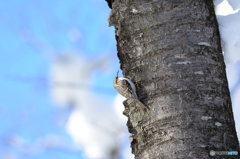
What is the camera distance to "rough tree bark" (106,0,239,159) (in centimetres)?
165

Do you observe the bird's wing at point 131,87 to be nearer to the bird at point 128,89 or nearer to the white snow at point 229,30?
the bird at point 128,89

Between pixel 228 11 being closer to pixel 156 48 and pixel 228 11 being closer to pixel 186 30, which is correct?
pixel 186 30

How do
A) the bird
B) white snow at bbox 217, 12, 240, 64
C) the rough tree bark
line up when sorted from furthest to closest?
1. white snow at bbox 217, 12, 240, 64
2. the bird
3. the rough tree bark

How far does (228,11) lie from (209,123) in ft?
2.73

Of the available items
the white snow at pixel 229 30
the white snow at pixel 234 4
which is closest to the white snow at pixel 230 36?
the white snow at pixel 229 30

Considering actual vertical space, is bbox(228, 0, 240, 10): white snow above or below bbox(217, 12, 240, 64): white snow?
above

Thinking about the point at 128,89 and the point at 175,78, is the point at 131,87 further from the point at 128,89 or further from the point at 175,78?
the point at 175,78

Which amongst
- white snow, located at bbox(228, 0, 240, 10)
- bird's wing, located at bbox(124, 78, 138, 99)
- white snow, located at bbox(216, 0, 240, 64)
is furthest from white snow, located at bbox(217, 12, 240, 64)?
bird's wing, located at bbox(124, 78, 138, 99)

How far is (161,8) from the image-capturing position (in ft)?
6.23

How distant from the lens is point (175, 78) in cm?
174

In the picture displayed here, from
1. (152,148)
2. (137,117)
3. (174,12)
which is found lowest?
(152,148)

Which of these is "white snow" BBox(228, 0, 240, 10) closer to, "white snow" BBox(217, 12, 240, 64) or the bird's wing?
"white snow" BBox(217, 12, 240, 64)

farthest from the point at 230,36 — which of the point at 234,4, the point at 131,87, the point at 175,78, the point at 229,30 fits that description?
the point at 131,87

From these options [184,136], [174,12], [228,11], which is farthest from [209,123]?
[228,11]
